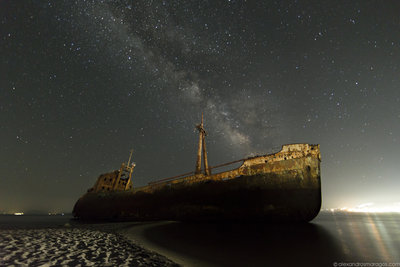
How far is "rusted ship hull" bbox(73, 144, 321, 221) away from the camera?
9094 mm

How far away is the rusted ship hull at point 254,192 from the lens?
9094 millimetres

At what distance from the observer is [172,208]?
12602mm

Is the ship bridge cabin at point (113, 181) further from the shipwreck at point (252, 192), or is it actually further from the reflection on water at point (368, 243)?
the reflection on water at point (368, 243)

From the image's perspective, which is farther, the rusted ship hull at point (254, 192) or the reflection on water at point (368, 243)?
the rusted ship hull at point (254, 192)

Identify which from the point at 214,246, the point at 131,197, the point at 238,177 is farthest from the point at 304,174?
the point at 131,197

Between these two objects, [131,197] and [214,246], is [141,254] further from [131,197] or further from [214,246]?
[131,197]

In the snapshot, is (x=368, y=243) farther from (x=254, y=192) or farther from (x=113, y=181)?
(x=113, y=181)

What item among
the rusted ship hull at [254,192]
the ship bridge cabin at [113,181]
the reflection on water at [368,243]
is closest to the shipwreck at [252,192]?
the rusted ship hull at [254,192]

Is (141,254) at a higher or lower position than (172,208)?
lower

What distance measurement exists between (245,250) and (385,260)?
11.4 feet

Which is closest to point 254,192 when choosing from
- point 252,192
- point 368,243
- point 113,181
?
point 252,192

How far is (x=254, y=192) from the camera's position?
9766 mm

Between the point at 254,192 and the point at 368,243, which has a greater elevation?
the point at 254,192

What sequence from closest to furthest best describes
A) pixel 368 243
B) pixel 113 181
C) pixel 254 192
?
1. pixel 368 243
2. pixel 254 192
3. pixel 113 181
